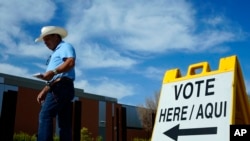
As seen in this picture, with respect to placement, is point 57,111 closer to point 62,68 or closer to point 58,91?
point 58,91

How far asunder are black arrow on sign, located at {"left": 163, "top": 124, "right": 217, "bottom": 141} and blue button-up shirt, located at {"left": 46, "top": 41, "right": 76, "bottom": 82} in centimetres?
154

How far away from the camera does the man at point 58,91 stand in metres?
4.82

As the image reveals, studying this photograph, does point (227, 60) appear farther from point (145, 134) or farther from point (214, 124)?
point (145, 134)

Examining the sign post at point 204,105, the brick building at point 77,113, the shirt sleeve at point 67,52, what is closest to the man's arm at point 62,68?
the shirt sleeve at point 67,52

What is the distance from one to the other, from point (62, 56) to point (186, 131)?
1919 mm

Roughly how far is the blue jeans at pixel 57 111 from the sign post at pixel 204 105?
48.8 inches

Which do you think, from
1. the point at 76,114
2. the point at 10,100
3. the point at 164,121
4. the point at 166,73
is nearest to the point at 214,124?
the point at 164,121

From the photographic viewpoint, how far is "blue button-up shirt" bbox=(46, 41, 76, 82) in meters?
4.98

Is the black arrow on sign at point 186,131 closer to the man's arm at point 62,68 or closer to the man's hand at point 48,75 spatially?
the man's arm at point 62,68

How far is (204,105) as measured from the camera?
4023 mm

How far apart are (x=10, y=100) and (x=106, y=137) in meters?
42.3

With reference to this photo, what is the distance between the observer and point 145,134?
4934 centimetres

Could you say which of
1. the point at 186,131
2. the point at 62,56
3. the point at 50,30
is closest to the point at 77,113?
the point at 62,56

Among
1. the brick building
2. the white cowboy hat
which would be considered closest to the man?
the white cowboy hat
